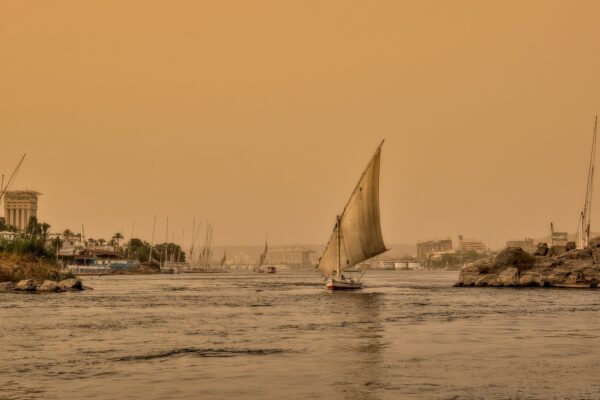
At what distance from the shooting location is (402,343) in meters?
45.3

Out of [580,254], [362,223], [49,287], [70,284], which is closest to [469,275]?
[580,254]

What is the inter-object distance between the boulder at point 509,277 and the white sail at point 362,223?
1452 inches

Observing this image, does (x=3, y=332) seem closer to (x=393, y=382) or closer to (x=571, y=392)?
(x=393, y=382)

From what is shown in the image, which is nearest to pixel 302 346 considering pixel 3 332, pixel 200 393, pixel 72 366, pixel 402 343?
pixel 402 343

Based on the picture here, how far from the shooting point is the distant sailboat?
323ft

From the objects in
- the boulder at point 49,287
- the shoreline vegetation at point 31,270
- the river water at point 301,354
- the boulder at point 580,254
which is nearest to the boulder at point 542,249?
the boulder at point 580,254

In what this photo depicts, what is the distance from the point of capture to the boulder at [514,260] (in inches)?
5359

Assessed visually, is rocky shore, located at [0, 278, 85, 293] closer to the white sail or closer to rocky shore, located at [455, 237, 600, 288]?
the white sail

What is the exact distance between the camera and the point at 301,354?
40.7 meters

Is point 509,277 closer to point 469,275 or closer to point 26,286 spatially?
point 469,275

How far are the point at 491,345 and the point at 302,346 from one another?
9.19 meters

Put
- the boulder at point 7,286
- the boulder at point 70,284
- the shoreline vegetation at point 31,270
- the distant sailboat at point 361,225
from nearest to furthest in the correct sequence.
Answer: the distant sailboat at point 361,225
the boulder at point 7,286
the shoreline vegetation at point 31,270
the boulder at point 70,284

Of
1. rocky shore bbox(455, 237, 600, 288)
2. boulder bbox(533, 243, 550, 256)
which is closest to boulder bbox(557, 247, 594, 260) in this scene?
rocky shore bbox(455, 237, 600, 288)

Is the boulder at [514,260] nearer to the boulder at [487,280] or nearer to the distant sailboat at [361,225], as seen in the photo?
the boulder at [487,280]
